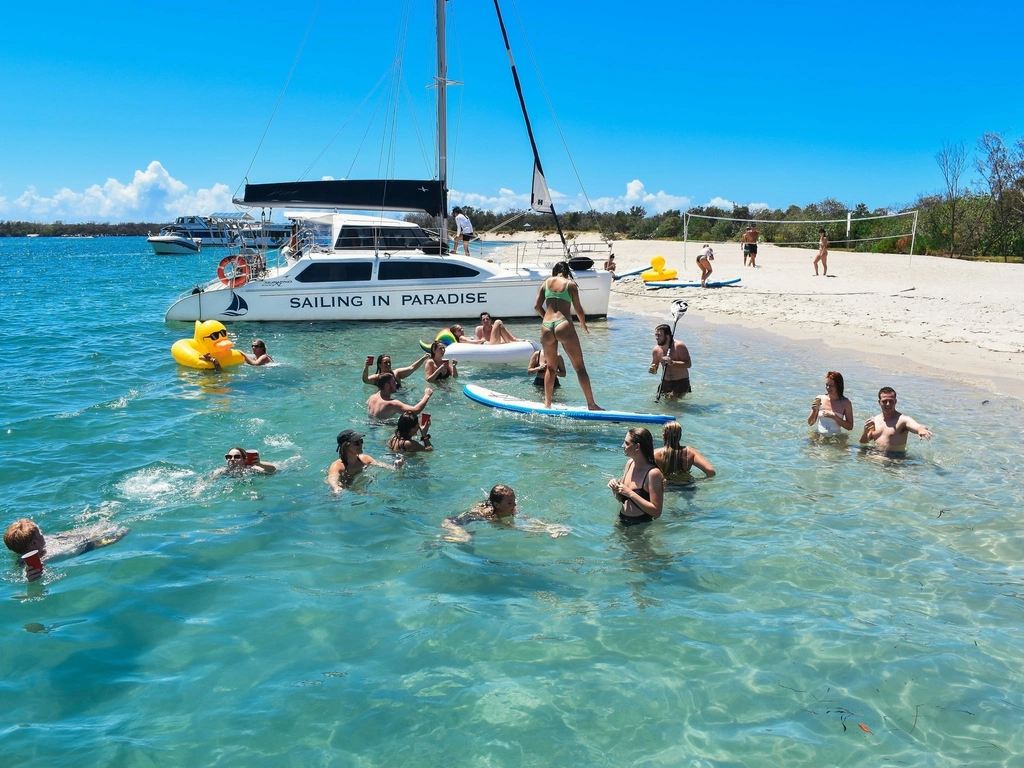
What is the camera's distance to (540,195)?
18.0m

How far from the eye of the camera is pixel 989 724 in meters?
4.24

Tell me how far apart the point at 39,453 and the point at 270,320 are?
32.4 ft

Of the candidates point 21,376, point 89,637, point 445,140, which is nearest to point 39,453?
point 89,637

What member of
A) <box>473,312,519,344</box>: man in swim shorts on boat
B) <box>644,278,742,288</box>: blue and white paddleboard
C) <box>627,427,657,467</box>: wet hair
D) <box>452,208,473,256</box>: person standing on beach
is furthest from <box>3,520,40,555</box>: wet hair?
<box>644,278,742,288</box>: blue and white paddleboard

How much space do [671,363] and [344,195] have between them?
10.6 m

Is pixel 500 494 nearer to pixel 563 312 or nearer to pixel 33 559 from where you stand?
pixel 563 312

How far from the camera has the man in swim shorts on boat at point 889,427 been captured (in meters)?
8.47

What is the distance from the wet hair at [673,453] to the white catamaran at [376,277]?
1115 cm

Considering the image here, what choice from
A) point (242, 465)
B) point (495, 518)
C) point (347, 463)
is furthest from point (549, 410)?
point (242, 465)

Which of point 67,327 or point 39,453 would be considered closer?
point 39,453

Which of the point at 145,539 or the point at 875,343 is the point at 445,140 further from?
the point at 145,539

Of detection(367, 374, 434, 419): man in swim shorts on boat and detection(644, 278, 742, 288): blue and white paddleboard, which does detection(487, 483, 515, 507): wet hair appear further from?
detection(644, 278, 742, 288): blue and white paddleboard

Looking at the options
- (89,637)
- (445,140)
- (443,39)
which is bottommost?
(89,637)

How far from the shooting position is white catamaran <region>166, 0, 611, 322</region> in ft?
60.1
